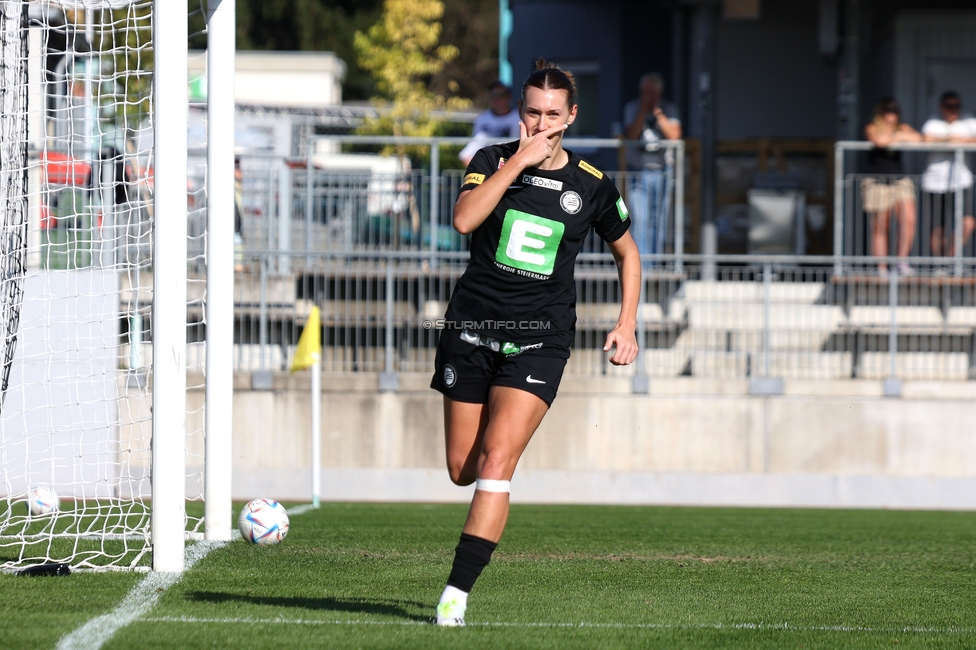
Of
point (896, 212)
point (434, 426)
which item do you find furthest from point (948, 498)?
point (434, 426)

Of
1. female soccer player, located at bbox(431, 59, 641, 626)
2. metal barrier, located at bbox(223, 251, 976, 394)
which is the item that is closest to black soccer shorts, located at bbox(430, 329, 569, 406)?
female soccer player, located at bbox(431, 59, 641, 626)

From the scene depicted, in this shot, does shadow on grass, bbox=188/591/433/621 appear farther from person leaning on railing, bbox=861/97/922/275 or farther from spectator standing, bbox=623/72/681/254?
person leaning on railing, bbox=861/97/922/275

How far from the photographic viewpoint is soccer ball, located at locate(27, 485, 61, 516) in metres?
9.23

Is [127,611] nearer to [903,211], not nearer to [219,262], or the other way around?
[219,262]

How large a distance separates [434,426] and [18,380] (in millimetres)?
6691

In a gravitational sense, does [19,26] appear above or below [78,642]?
above

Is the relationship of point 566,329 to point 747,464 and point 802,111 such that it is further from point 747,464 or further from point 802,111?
point 802,111

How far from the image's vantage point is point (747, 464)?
15570 millimetres

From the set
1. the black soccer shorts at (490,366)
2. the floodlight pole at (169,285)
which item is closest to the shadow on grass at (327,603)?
the floodlight pole at (169,285)

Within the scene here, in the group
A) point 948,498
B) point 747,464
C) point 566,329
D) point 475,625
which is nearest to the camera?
point 475,625

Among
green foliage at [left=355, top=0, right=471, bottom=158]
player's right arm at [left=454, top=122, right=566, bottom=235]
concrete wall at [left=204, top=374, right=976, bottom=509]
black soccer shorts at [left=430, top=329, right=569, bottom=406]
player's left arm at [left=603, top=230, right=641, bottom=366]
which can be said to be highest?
green foliage at [left=355, top=0, right=471, bottom=158]

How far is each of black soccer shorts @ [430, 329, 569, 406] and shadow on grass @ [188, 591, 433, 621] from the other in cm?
100

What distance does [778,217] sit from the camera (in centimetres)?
1911

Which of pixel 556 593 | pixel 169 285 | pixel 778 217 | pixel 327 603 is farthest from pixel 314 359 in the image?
pixel 778 217
